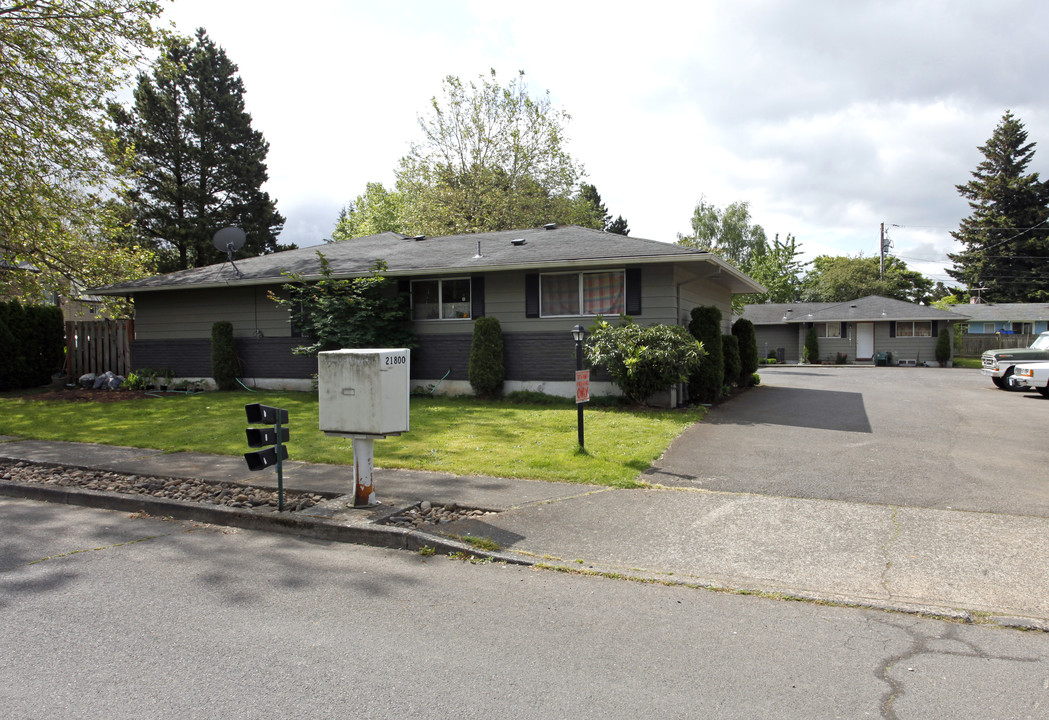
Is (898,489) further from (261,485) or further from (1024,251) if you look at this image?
(1024,251)

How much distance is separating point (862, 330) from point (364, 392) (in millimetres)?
35215

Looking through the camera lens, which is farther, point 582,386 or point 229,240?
point 229,240

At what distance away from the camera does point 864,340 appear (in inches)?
1377

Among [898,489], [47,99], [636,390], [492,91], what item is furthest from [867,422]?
[492,91]

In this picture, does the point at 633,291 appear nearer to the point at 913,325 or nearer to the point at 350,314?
the point at 350,314

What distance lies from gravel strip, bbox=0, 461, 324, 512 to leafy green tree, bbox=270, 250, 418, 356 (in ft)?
23.3

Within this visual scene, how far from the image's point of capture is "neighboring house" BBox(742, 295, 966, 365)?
110 feet

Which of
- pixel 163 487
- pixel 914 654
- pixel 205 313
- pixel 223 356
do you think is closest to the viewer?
pixel 914 654

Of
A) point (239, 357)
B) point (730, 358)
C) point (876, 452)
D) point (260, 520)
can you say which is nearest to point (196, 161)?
point (239, 357)

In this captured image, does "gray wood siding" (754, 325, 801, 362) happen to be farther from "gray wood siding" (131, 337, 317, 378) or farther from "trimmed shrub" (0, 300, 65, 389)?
"trimmed shrub" (0, 300, 65, 389)

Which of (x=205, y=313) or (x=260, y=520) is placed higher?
(x=205, y=313)

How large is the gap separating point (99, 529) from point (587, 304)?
10602mm

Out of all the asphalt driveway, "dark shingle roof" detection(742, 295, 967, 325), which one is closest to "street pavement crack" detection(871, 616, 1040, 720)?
the asphalt driveway

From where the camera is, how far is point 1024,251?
177ft
